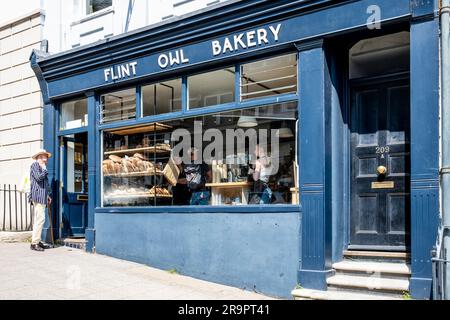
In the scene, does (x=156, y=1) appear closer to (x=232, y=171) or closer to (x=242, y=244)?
(x=232, y=171)

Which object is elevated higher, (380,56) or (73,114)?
(380,56)

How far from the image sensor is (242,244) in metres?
7.75

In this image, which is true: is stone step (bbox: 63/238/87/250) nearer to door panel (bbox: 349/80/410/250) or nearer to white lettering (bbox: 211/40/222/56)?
white lettering (bbox: 211/40/222/56)

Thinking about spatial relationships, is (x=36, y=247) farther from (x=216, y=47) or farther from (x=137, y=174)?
(x=216, y=47)

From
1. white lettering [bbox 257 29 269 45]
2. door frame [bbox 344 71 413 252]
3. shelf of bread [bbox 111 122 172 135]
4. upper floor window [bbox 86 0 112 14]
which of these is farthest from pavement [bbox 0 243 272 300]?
upper floor window [bbox 86 0 112 14]

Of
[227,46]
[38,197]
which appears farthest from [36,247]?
[227,46]

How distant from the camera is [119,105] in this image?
9875 millimetres

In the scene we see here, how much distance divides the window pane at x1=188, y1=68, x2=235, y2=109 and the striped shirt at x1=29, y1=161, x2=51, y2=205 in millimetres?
3305

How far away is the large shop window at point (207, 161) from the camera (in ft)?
25.6

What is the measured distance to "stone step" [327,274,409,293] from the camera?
639 cm

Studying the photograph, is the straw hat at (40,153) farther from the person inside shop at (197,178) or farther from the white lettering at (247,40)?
the white lettering at (247,40)

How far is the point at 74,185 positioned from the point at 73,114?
4.99ft
